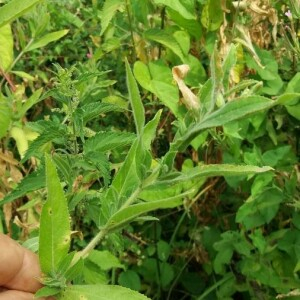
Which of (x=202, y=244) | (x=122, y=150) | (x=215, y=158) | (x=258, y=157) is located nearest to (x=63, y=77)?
(x=122, y=150)

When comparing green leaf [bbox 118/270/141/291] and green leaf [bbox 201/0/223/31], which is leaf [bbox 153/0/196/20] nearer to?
green leaf [bbox 201/0/223/31]

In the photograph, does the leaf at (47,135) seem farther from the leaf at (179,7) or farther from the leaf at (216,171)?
the leaf at (179,7)

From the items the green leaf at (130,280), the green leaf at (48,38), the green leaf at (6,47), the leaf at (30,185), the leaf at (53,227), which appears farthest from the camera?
the green leaf at (130,280)

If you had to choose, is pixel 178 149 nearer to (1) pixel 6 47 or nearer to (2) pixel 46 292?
(2) pixel 46 292

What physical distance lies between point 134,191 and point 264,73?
0.73m

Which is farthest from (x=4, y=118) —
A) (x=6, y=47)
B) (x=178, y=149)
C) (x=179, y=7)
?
(x=178, y=149)

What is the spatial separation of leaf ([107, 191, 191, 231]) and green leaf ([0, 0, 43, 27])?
10.4 inches

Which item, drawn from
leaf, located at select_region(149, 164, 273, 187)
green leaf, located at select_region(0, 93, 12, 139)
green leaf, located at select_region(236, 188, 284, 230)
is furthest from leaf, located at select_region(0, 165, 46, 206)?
green leaf, located at select_region(236, 188, 284, 230)

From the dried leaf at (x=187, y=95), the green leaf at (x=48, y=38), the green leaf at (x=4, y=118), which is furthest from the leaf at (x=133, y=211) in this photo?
the green leaf at (x=48, y=38)

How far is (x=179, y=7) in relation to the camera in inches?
53.1

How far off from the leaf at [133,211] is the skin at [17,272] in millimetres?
121

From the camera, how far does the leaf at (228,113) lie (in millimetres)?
828

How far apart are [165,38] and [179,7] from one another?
0.29 feet

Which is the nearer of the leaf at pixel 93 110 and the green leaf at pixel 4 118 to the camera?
the leaf at pixel 93 110
